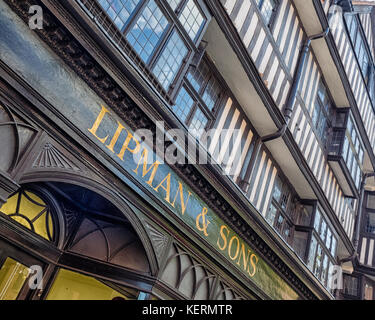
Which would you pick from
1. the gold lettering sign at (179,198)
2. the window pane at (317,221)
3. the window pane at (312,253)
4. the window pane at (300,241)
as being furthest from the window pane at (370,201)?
the gold lettering sign at (179,198)

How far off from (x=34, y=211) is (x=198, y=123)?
402cm

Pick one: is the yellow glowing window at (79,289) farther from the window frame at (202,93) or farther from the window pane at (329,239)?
the window pane at (329,239)

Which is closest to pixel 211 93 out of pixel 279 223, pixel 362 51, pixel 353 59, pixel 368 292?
pixel 279 223

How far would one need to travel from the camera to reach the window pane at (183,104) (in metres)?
8.02

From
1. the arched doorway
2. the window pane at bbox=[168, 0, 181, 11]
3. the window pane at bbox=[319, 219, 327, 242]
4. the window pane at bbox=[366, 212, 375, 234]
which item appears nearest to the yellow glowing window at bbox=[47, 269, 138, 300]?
the arched doorway

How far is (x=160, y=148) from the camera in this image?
6648 millimetres

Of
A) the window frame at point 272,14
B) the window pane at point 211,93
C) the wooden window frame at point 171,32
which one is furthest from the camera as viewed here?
the window frame at point 272,14

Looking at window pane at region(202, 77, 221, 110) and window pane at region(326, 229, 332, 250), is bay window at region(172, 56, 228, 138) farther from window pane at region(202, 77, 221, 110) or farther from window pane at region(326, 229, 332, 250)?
window pane at region(326, 229, 332, 250)

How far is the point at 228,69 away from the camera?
920 cm

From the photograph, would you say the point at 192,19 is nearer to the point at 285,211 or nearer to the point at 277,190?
the point at 277,190

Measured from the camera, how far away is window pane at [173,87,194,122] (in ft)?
26.3

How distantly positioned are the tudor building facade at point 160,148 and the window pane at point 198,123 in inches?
1.7
